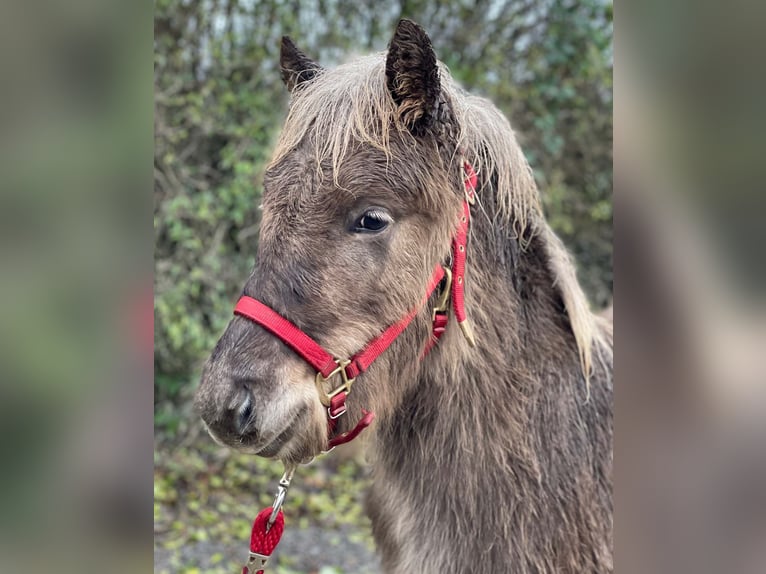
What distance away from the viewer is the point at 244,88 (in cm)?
470

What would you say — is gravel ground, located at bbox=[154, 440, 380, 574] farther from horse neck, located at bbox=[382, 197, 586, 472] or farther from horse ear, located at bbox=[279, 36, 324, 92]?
horse ear, located at bbox=[279, 36, 324, 92]

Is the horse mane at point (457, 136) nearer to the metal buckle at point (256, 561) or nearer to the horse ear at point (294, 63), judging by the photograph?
the horse ear at point (294, 63)

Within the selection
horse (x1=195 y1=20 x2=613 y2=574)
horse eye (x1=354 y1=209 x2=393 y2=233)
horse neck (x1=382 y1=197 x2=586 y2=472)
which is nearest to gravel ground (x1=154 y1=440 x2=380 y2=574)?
horse (x1=195 y1=20 x2=613 y2=574)

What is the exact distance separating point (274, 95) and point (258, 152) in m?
0.51

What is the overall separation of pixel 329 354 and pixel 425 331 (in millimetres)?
310

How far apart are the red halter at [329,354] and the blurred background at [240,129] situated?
2927mm

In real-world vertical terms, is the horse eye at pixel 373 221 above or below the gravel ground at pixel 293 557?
above

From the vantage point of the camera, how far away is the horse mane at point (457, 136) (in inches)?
61.5

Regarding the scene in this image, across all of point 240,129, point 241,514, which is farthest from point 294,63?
point 241,514
